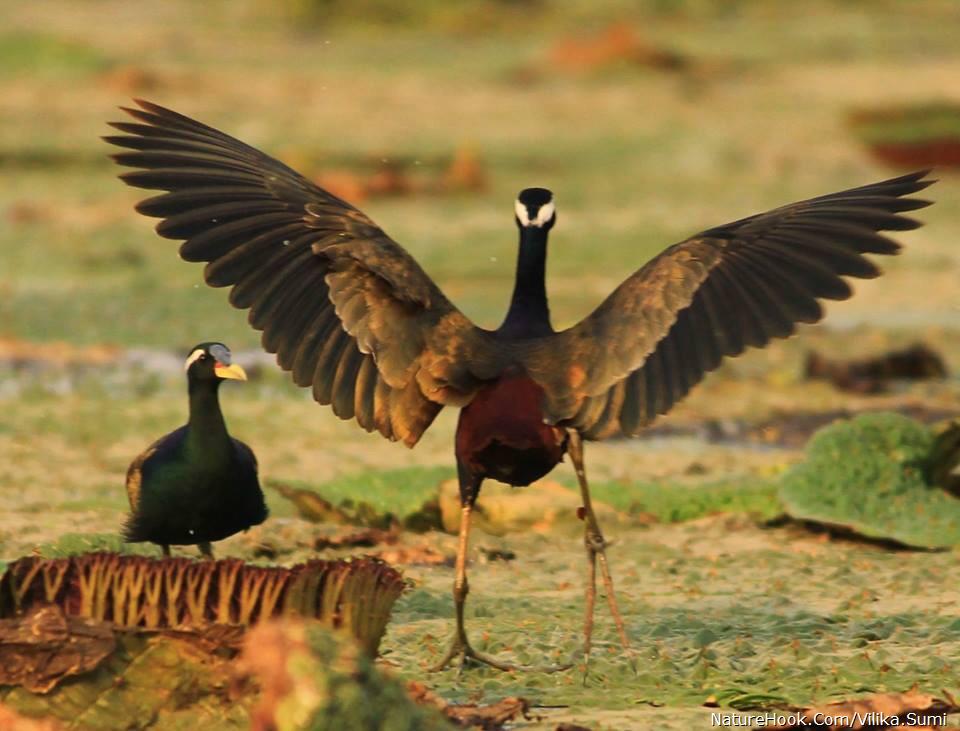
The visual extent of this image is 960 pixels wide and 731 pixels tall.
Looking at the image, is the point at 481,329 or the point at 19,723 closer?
the point at 19,723

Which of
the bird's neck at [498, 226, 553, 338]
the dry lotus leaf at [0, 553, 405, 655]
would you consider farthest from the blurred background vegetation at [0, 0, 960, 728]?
the dry lotus leaf at [0, 553, 405, 655]

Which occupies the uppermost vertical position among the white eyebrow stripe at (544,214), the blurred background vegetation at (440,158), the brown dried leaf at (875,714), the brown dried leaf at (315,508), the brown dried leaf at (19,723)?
the blurred background vegetation at (440,158)

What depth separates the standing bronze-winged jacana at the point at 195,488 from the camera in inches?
238

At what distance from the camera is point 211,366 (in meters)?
6.49

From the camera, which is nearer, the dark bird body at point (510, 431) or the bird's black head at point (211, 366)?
the dark bird body at point (510, 431)

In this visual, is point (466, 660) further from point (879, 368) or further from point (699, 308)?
point (879, 368)

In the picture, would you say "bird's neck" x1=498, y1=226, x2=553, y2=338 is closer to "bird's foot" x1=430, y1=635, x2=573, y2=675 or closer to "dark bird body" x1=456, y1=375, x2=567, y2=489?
"dark bird body" x1=456, y1=375, x2=567, y2=489

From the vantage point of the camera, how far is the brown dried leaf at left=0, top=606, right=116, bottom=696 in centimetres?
421

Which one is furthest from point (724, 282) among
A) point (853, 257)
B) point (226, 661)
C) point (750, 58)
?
point (750, 58)

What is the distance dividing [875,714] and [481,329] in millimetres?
1468

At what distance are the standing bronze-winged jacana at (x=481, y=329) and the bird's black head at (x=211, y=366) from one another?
36.0 inches

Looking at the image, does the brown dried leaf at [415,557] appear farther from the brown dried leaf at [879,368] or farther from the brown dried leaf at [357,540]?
the brown dried leaf at [879,368]

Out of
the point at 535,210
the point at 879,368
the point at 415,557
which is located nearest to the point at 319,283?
the point at 535,210

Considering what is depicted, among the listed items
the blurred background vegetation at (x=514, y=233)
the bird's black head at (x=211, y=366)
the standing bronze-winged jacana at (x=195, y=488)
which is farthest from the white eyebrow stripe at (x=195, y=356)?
the blurred background vegetation at (x=514, y=233)
